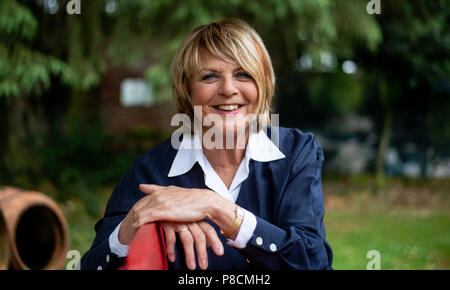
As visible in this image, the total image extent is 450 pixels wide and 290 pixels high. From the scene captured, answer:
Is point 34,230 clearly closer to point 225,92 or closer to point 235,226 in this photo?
point 225,92

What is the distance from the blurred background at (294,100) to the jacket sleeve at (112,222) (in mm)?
3270

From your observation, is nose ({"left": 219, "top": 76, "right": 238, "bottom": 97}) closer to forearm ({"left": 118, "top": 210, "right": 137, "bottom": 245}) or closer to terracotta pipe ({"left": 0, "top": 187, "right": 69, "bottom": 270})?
forearm ({"left": 118, "top": 210, "right": 137, "bottom": 245})

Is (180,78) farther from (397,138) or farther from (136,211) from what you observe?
(397,138)

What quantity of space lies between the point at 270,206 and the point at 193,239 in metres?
0.40

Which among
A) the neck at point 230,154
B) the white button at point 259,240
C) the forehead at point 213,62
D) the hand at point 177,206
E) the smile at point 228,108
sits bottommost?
the white button at point 259,240

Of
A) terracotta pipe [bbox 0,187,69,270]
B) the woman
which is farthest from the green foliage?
the woman

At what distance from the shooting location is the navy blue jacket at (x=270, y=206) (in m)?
1.42

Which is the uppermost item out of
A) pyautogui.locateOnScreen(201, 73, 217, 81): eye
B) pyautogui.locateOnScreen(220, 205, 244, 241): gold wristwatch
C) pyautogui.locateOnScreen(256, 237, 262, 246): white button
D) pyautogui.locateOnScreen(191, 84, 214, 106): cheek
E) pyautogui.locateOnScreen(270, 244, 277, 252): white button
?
pyautogui.locateOnScreen(201, 73, 217, 81): eye

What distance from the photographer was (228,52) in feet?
5.15

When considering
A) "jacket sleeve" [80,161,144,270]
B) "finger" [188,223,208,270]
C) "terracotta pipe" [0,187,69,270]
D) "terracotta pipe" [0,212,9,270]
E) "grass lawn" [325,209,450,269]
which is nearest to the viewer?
"finger" [188,223,208,270]

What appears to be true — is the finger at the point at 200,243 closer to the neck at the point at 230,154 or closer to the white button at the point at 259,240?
the white button at the point at 259,240

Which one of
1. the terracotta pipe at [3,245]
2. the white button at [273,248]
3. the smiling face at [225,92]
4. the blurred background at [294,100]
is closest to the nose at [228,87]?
the smiling face at [225,92]

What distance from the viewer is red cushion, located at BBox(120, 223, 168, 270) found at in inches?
48.6

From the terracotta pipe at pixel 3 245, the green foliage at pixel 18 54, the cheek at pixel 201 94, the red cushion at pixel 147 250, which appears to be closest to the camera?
the red cushion at pixel 147 250
